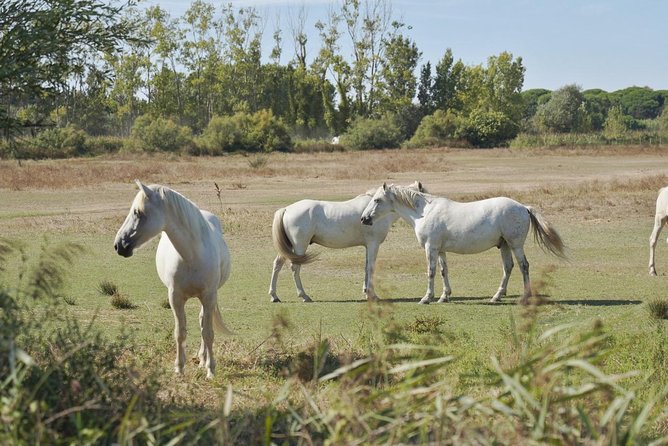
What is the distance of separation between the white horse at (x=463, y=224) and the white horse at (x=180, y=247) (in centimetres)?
678

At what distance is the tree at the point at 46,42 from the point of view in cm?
935

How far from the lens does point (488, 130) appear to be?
8506cm

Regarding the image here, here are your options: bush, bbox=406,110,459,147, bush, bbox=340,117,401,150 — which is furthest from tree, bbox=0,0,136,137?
bush, bbox=406,110,459,147

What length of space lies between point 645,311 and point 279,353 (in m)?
6.02

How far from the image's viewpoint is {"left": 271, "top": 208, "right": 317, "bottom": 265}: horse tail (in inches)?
648

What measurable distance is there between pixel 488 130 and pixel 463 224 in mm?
69979

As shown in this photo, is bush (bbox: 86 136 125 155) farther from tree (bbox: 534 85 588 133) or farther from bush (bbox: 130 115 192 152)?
tree (bbox: 534 85 588 133)

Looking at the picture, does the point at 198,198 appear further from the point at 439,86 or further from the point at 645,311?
the point at 439,86

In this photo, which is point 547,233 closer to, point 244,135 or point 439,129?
point 244,135

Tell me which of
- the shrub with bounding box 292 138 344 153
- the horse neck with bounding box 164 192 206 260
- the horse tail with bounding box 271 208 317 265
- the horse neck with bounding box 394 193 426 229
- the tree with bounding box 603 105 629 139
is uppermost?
the horse neck with bounding box 164 192 206 260

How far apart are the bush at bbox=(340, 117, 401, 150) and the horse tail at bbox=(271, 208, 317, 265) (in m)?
61.8

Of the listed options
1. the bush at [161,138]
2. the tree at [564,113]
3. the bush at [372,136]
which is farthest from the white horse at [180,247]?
the tree at [564,113]

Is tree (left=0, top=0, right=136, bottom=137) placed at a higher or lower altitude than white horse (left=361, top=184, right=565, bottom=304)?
higher

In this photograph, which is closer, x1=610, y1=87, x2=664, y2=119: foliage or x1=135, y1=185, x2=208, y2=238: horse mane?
x1=135, y1=185, x2=208, y2=238: horse mane
